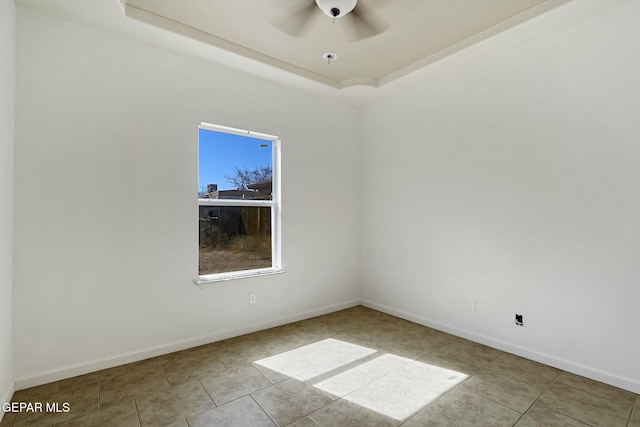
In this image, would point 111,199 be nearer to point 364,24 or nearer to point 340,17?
point 340,17

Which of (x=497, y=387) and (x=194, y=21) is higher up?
(x=194, y=21)

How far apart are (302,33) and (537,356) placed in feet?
11.5

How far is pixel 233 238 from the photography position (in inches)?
129

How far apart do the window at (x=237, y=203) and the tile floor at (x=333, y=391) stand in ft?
2.77

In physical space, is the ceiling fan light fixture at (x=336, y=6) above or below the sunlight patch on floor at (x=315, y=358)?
above

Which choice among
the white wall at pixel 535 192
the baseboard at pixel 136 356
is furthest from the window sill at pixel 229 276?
the white wall at pixel 535 192

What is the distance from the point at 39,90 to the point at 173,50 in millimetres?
1090

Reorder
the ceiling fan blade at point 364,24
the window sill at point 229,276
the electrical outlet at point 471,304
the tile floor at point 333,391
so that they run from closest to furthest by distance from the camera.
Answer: the tile floor at point 333,391 < the ceiling fan blade at point 364,24 < the window sill at point 229,276 < the electrical outlet at point 471,304

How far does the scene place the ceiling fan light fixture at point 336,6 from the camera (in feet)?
7.07

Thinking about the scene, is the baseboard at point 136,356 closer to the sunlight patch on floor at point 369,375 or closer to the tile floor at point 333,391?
the tile floor at point 333,391

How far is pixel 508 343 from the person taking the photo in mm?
2809

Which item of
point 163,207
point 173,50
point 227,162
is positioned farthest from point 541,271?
point 173,50

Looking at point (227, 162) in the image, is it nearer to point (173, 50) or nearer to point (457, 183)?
point (173, 50)

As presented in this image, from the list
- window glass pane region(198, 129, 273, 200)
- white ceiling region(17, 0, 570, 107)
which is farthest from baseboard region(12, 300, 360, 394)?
white ceiling region(17, 0, 570, 107)
